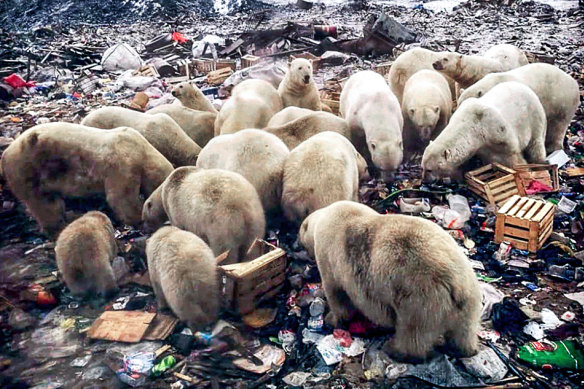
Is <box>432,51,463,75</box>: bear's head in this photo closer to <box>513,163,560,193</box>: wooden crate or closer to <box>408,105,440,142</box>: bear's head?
<box>408,105,440,142</box>: bear's head

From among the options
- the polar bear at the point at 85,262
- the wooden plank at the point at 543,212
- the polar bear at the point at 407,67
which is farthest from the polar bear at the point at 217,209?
the polar bear at the point at 407,67

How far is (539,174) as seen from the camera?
723 centimetres

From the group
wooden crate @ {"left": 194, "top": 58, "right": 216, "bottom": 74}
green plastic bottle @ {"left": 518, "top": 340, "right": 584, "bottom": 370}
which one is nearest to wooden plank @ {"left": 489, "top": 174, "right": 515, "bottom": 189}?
green plastic bottle @ {"left": 518, "top": 340, "right": 584, "bottom": 370}

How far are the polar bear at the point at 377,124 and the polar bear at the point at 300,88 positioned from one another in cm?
105

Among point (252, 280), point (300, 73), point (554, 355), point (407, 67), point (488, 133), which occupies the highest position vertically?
point (300, 73)

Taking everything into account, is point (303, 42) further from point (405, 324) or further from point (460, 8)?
point (405, 324)

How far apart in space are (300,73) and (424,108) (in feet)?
8.13

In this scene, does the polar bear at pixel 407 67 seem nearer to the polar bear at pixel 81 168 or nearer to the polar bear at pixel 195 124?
the polar bear at pixel 195 124

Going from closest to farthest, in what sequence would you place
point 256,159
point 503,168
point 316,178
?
point 316,178, point 256,159, point 503,168

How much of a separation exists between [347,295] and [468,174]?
351 centimetres

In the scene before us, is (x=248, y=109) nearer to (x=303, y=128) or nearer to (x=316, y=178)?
(x=303, y=128)

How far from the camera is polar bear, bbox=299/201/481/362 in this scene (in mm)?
3771

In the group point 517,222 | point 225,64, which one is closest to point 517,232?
point 517,222

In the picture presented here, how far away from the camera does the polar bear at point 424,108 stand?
816cm
